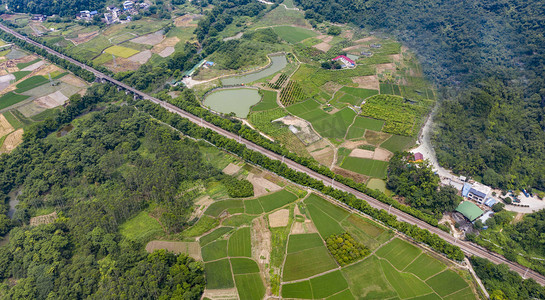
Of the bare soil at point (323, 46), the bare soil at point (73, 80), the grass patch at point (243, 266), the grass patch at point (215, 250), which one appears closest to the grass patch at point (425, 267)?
the grass patch at point (243, 266)

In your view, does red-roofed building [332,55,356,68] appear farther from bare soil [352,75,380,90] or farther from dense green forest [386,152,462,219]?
dense green forest [386,152,462,219]

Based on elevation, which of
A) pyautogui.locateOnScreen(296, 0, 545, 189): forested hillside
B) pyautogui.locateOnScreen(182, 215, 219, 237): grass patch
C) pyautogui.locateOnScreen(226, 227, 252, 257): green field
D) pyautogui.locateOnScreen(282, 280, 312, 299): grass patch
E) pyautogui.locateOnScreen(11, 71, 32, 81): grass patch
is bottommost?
pyautogui.locateOnScreen(11, 71, 32, 81): grass patch

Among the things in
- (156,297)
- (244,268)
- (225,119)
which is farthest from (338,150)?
(156,297)

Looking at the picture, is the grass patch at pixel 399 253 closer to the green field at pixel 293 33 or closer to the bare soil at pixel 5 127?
the bare soil at pixel 5 127

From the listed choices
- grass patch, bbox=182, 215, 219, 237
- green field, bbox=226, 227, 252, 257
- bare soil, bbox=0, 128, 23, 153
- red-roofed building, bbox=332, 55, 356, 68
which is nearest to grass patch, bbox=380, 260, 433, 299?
green field, bbox=226, 227, 252, 257

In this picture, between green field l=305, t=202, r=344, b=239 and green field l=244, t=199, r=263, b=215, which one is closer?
green field l=305, t=202, r=344, b=239

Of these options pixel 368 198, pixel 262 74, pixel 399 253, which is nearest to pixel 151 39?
pixel 262 74
